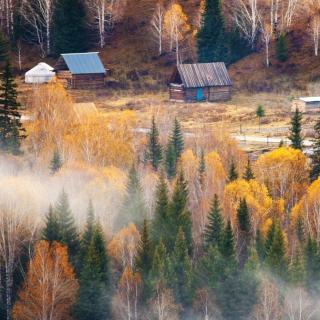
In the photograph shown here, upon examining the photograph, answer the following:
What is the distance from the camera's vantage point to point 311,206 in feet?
230

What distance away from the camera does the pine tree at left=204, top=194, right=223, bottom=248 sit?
6725cm

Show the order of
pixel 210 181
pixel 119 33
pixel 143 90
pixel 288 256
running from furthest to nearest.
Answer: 1. pixel 119 33
2. pixel 143 90
3. pixel 210 181
4. pixel 288 256

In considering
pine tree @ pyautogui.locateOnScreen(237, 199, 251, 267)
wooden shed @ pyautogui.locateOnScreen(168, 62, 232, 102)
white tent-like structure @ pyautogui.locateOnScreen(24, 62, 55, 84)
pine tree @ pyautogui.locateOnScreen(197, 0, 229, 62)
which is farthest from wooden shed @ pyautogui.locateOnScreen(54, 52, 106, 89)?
pine tree @ pyautogui.locateOnScreen(237, 199, 251, 267)

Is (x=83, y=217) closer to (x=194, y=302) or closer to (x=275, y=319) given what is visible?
(x=194, y=302)

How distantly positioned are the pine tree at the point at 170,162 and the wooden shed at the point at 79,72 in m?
33.3

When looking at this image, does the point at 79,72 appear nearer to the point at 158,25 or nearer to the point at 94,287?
the point at 158,25

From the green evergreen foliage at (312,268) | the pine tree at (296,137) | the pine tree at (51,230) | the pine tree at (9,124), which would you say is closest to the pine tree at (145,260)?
the pine tree at (51,230)

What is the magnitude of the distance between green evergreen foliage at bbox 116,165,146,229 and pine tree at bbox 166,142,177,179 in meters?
6.85

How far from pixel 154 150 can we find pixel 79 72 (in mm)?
32631

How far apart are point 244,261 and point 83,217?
955cm

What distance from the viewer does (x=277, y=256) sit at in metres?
63.8

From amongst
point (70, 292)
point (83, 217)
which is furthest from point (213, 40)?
point (70, 292)

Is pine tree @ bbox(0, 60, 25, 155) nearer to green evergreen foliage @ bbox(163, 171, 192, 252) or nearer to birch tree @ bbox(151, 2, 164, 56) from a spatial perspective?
green evergreen foliage @ bbox(163, 171, 192, 252)

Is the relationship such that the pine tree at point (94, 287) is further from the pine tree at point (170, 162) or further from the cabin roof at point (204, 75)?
the cabin roof at point (204, 75)
